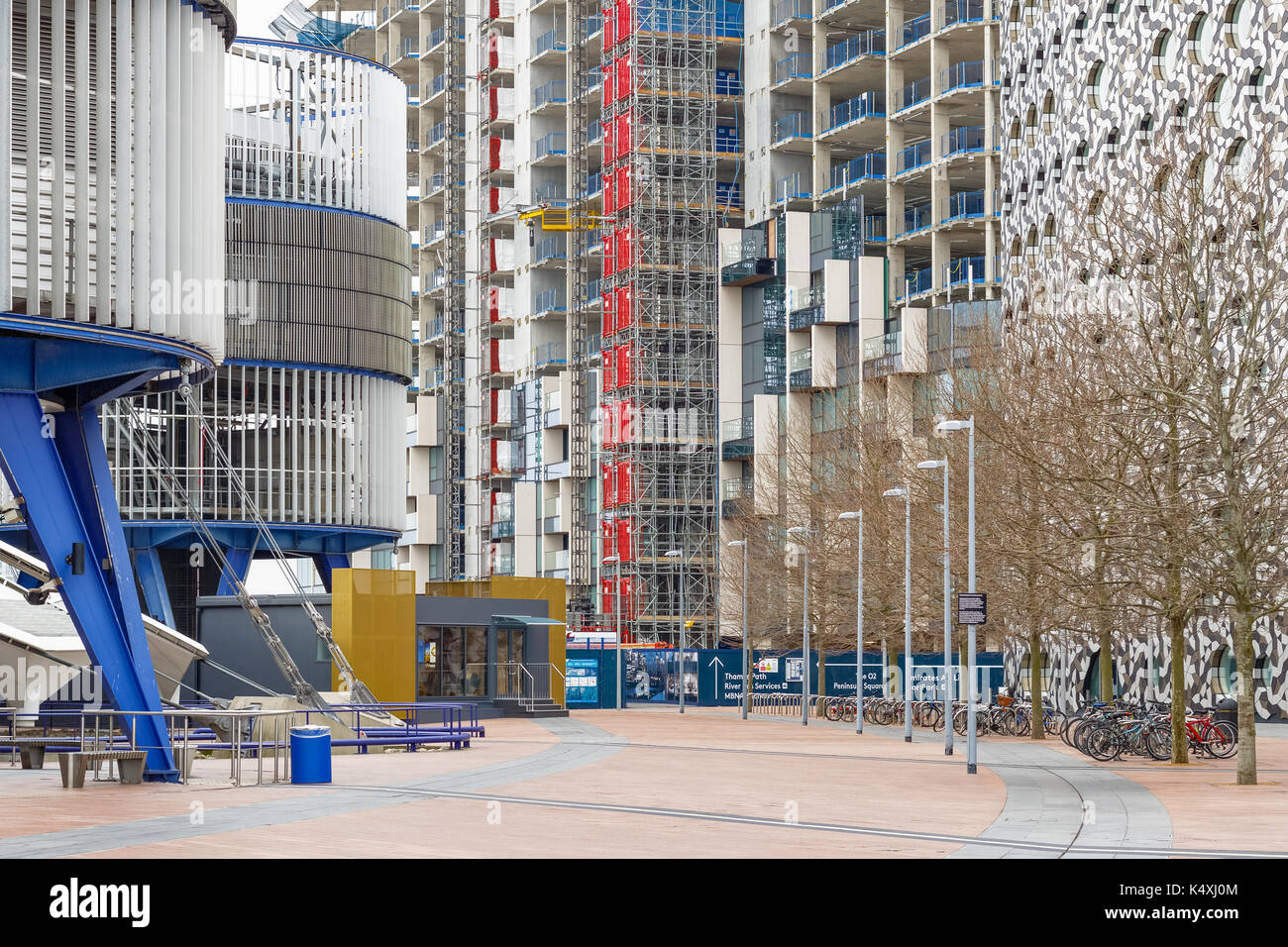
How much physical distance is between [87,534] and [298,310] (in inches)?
1252

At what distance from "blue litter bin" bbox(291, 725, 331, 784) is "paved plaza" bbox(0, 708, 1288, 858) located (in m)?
0.38

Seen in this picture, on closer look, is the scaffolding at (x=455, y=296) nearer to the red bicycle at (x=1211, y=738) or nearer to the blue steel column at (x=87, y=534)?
the red bicycle at (x=1211, y=738)

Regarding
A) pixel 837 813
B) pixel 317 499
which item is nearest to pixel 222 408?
pixel 317 499

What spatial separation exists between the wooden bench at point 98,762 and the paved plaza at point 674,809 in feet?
0.95

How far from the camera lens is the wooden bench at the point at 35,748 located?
29203mm

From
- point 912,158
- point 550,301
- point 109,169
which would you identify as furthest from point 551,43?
point 109,169

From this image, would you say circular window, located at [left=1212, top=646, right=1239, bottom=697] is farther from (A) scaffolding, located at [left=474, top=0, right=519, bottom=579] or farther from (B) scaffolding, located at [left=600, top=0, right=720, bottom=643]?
(A) scaffolding, located at [left=474, top=0, right=519, bottom=579]

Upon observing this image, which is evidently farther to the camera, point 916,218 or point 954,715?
point 916,218

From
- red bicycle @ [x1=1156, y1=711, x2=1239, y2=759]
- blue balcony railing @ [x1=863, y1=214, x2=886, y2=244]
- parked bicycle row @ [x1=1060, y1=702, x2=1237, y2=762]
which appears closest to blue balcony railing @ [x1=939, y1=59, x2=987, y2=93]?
blue balcony railing @ [x1=863, y1=214, x2=886, y2=244]

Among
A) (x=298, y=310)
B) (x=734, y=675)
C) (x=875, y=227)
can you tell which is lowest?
(x=734, y=675)

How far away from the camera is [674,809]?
21.8 meters

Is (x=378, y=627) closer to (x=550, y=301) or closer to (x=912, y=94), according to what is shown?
(x=912, y=94)

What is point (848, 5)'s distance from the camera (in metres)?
91.3
